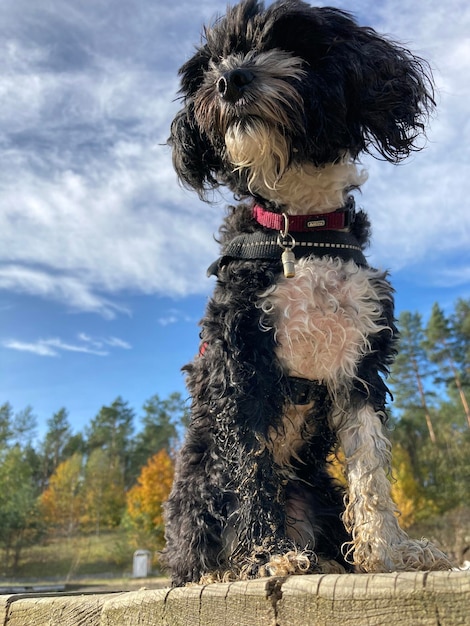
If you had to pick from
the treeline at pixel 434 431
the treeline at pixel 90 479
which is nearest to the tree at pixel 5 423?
the treeline at pixel 90 479

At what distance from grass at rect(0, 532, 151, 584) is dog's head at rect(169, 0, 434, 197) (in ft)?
149

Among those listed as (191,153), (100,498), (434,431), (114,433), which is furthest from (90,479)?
(191,153)

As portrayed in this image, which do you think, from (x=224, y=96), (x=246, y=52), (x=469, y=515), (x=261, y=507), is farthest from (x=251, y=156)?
(x=469, y=515)

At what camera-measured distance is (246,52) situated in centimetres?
325

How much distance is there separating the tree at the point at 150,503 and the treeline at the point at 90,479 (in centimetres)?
7

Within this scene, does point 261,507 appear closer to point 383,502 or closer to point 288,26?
point 383,502

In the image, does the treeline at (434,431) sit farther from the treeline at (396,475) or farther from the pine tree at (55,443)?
the pine tree at (55,443)

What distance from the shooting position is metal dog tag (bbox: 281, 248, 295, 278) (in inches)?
117

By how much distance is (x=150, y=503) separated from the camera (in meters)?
42.7

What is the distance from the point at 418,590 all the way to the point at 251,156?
2.37m

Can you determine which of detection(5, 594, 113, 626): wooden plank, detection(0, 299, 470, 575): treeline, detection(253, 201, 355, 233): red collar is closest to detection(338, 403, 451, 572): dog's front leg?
detection(253, 201, 355, 233): red collar

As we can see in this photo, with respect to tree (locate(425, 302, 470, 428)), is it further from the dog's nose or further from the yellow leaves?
the dog's nose

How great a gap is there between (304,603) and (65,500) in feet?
201

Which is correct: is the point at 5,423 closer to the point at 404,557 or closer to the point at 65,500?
the point at 65,500
